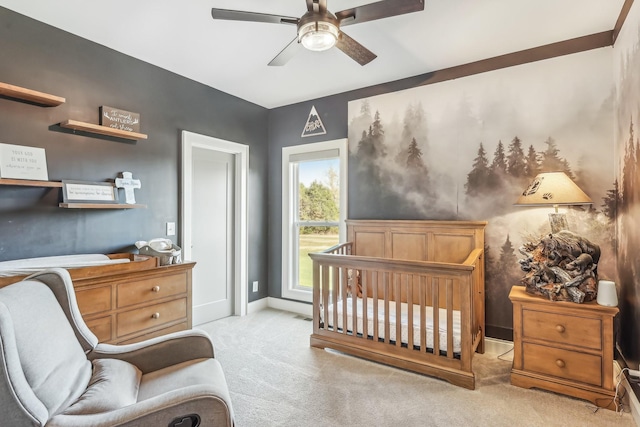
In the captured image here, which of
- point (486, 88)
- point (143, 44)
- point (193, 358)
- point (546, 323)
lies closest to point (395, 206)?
point (486, 88)

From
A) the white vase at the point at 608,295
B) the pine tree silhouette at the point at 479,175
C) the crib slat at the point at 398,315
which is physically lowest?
the crib slat at the point at 398,315

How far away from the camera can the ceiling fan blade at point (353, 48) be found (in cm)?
198

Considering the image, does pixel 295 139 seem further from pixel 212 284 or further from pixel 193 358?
pixel 193 358

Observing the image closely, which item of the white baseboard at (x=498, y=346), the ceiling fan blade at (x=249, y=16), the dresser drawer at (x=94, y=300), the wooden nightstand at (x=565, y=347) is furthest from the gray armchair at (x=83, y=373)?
the white baseboard at (x=498, y=346)

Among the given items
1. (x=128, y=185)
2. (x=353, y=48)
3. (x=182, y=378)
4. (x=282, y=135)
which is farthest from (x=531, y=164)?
(x=128, y=185)

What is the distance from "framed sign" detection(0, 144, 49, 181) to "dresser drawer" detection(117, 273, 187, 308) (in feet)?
3.19

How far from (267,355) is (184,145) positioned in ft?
7.09

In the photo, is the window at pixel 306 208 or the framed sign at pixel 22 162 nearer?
the framed sign at pixel 22 162

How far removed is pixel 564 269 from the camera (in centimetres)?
223

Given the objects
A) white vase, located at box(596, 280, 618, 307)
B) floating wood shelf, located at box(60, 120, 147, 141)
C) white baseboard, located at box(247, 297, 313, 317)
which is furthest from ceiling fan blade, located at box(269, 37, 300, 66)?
white baseboard, located at box(247, 297, 313, 317)

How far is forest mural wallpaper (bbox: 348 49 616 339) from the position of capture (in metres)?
2.51

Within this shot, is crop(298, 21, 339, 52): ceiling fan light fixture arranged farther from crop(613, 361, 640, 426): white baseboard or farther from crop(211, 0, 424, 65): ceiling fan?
crop(613, 361, 640, 426): white baseboard

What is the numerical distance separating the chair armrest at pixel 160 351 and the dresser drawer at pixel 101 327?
648 mm

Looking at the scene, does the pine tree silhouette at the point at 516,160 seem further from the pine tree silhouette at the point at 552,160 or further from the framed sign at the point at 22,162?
the framed sign at the point at 22,162
